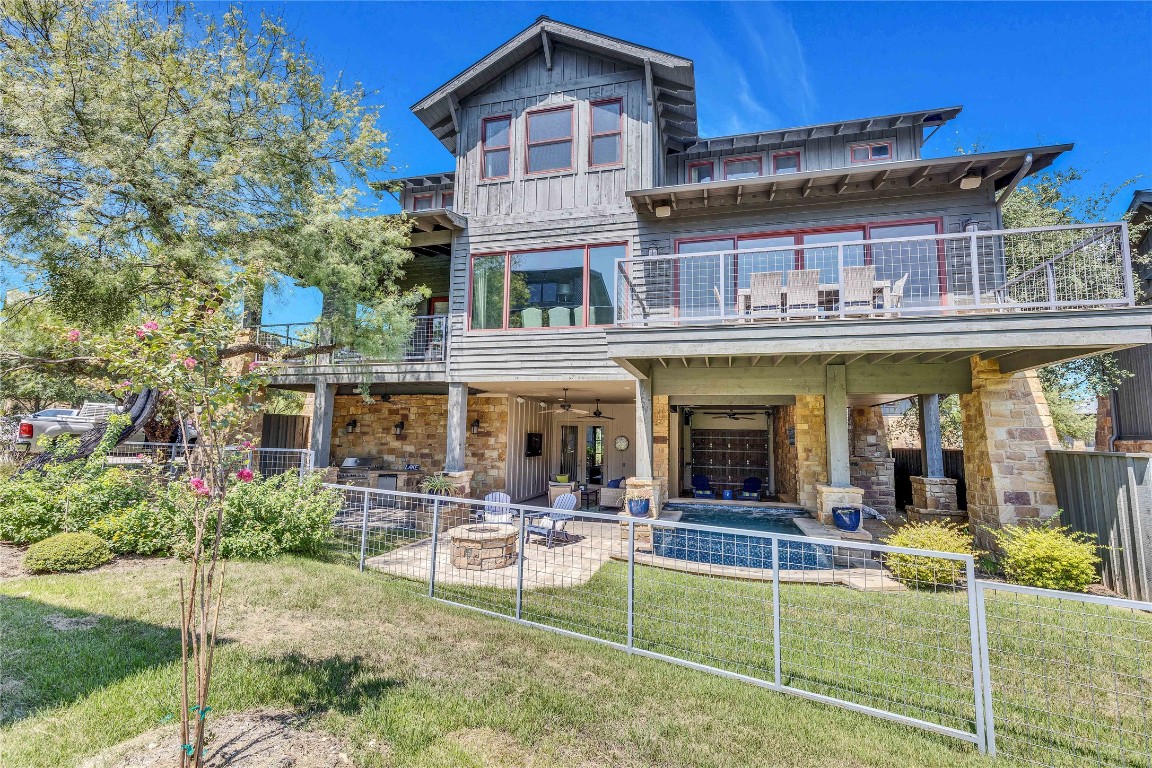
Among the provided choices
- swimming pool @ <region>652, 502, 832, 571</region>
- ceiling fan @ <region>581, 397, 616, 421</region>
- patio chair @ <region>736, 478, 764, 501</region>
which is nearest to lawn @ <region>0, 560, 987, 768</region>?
swimming pool @ <region>652, 502, 832, 571</region>

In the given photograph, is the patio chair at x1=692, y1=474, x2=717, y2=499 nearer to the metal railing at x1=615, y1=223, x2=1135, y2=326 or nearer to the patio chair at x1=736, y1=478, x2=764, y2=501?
the patio chair at x1=736, y1=478, x2=764, y2=501

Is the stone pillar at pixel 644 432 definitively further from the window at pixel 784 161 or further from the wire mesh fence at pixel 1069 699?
the window at pixel 784 161

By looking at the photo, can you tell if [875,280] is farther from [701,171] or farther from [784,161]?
[701,171]

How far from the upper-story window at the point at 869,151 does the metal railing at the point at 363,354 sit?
10.4 m

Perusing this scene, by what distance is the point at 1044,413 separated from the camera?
7609 mm

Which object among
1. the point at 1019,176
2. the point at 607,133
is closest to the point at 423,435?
the point at 607,133

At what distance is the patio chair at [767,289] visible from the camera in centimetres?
751

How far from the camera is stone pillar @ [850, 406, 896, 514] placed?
1235 cm

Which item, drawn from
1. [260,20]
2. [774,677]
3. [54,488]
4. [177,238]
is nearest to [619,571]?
[774,677]

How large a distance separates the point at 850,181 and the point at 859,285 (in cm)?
A: 281

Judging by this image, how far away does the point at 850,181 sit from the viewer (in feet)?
29.5

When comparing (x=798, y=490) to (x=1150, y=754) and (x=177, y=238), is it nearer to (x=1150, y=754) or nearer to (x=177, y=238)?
(x=1150, y=754)

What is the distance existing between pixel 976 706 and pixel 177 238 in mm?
11258

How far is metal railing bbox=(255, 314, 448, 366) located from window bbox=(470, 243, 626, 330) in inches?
46.7
